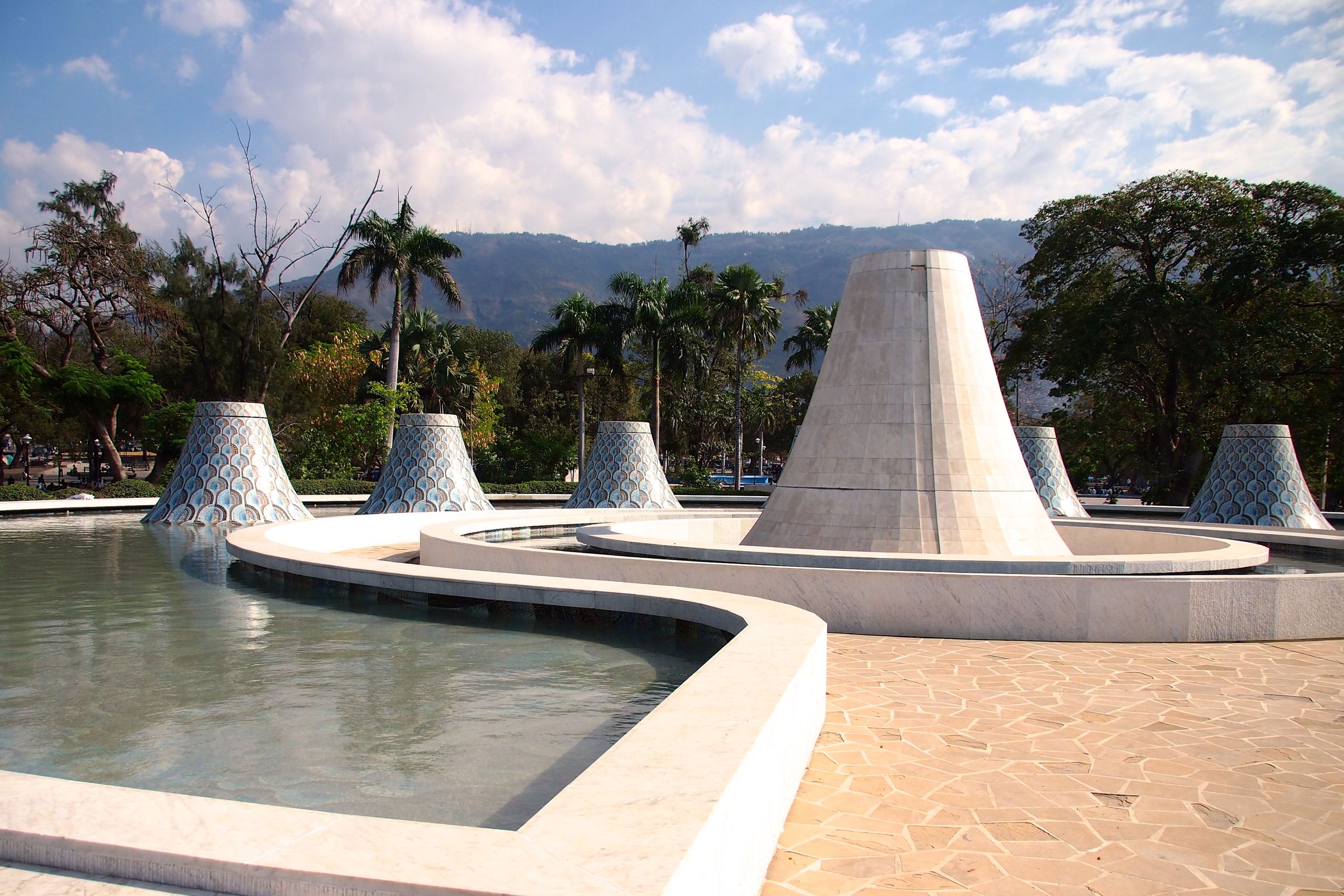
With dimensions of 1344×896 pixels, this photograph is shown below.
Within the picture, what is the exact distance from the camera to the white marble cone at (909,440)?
9.98 meters

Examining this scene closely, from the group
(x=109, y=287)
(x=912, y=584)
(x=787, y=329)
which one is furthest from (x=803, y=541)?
(x=787, y=329)

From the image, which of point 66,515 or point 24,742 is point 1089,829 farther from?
point 66,515

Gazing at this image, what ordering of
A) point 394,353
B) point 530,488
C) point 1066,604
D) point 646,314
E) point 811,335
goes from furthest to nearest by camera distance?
point 811,335
point 646,314
point 394,353
point 530,488
point 1066,604

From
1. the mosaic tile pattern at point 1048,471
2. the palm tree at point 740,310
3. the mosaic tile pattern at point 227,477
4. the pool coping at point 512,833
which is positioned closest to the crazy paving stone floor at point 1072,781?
the pool coping at point 512,833

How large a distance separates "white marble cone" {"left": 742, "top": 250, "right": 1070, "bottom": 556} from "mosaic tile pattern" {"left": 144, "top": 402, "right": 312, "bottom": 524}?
11.4 meters

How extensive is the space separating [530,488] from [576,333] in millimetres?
6720

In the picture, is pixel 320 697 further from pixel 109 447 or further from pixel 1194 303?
pixel 109 447

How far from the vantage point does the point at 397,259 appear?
102 feet

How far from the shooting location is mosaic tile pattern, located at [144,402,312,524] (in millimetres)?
17250

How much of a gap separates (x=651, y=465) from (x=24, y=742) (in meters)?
17.4

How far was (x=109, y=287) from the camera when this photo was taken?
29.8 metres

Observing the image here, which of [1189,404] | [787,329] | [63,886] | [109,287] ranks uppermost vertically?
[787,329]

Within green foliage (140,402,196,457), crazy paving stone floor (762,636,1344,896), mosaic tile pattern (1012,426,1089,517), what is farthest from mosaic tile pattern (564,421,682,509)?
green foliage (140,402,196,457)

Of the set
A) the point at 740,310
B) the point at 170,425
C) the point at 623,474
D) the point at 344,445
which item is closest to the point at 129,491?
the point at 170,425
